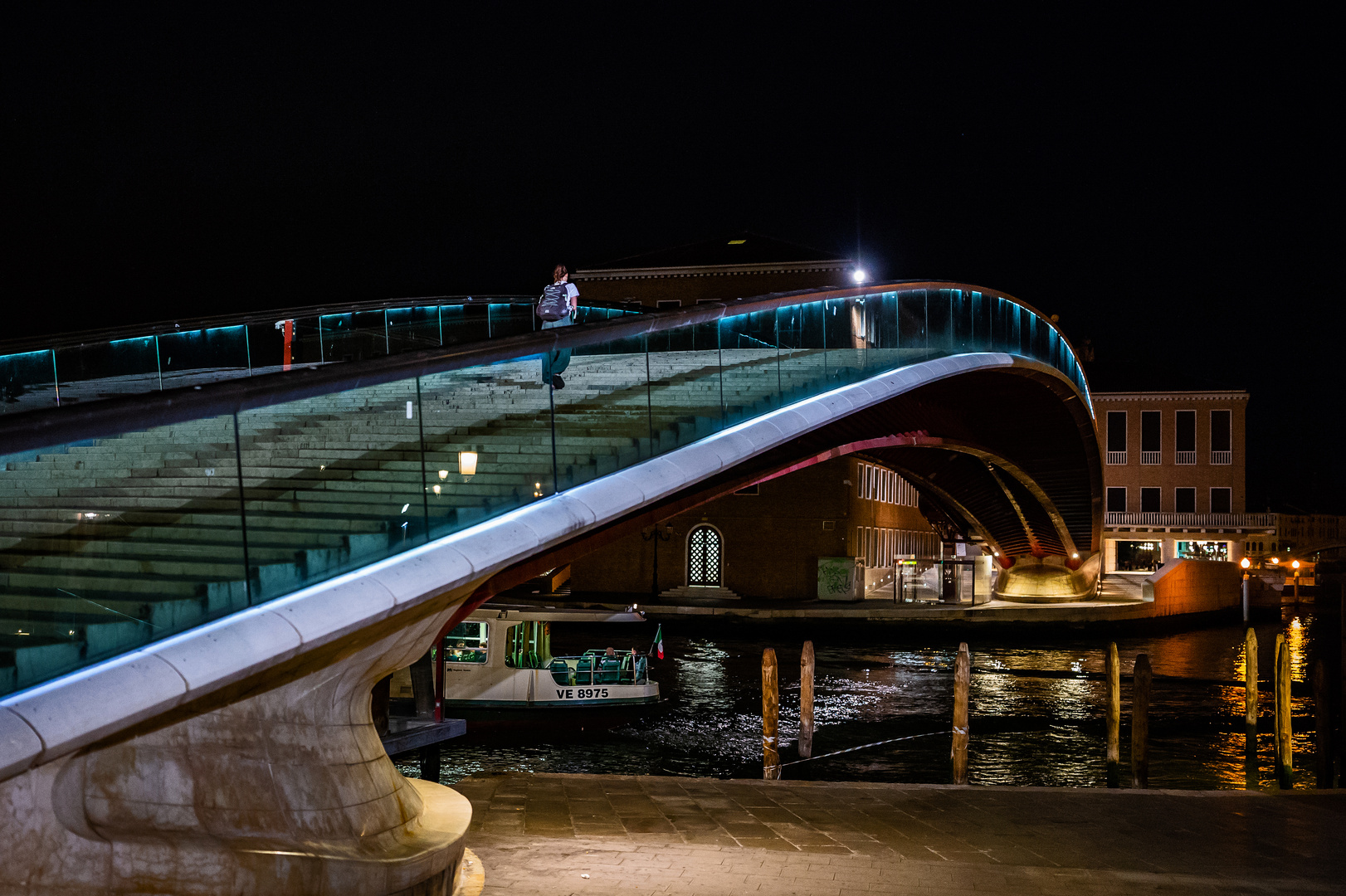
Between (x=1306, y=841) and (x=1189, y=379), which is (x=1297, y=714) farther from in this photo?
(x=1189, y=379)

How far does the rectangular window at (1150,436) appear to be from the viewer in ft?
137

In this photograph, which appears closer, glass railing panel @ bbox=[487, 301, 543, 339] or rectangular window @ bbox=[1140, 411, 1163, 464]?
glass railing panel @ bbox=[487, 301, 543, 339]

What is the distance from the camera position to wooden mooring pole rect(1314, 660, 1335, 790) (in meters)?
11.3

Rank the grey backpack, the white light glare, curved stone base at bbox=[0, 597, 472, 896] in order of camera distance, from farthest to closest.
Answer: the grey backpack
the white light glare
curved stone base at bbox=[0, 597, 472, 896]

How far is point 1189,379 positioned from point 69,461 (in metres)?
44.1

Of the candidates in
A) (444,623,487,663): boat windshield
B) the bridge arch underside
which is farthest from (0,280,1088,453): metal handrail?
(444,623,487,663): boat windshield

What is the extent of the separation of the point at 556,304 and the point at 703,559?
22.5 metres

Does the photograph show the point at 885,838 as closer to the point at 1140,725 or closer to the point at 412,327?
the point at 1140,725

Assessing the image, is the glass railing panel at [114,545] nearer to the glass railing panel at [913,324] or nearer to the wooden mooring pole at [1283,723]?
the wooden mooring pole at [1283,723]

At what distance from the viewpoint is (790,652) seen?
23.0 m

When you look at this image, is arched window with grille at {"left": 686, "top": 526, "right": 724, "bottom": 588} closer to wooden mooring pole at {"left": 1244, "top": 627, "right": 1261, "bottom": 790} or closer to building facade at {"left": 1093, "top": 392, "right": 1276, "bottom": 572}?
building facade at {"left": 1093, "top": 392, "right": 1276, "bottom": 572}

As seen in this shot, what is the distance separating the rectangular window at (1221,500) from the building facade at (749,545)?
17.3 metres

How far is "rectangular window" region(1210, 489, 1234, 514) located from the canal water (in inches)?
674

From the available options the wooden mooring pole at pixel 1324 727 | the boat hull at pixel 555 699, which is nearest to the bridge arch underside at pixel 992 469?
the boat hull at pixel 555 699
